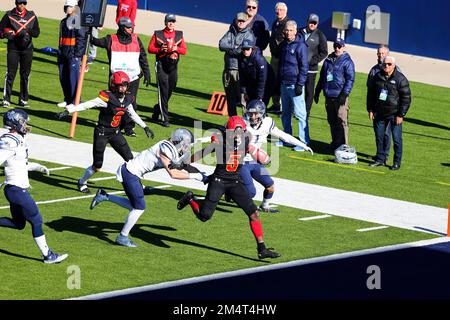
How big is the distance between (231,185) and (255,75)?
682cm

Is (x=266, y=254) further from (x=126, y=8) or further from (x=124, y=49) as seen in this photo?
(x=126, y=8)

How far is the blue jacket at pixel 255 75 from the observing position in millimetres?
22938

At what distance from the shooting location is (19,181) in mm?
15578

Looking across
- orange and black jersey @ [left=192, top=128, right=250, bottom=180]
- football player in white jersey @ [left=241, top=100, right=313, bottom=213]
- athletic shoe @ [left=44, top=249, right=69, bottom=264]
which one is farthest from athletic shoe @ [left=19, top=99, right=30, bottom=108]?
athletic shoe @ [left=44, top=249, right=69, bottom=264]

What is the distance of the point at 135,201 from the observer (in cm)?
1672

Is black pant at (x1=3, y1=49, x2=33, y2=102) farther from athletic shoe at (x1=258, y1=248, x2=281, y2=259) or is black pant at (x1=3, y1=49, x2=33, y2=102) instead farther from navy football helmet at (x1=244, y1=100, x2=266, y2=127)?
athletic shoe at (x1=258, y1=248, x2=281, y2=259)

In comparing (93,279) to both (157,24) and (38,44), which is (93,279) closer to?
(38,44)

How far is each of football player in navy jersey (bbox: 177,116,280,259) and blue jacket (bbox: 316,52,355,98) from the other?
6.68 m

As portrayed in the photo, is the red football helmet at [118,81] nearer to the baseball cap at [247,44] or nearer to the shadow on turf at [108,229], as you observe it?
the shadow on turf at [108,229]

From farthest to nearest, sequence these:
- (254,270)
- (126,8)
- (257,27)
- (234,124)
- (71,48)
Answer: (126,8)
(257,27)
(71,48)
(234,124)
(254,270)

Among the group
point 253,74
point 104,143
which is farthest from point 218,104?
point 104,143

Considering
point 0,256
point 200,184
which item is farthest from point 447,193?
point 0,256

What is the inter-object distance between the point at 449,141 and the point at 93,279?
42.7 ft

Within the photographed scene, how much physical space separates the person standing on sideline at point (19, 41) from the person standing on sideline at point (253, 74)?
493cm
